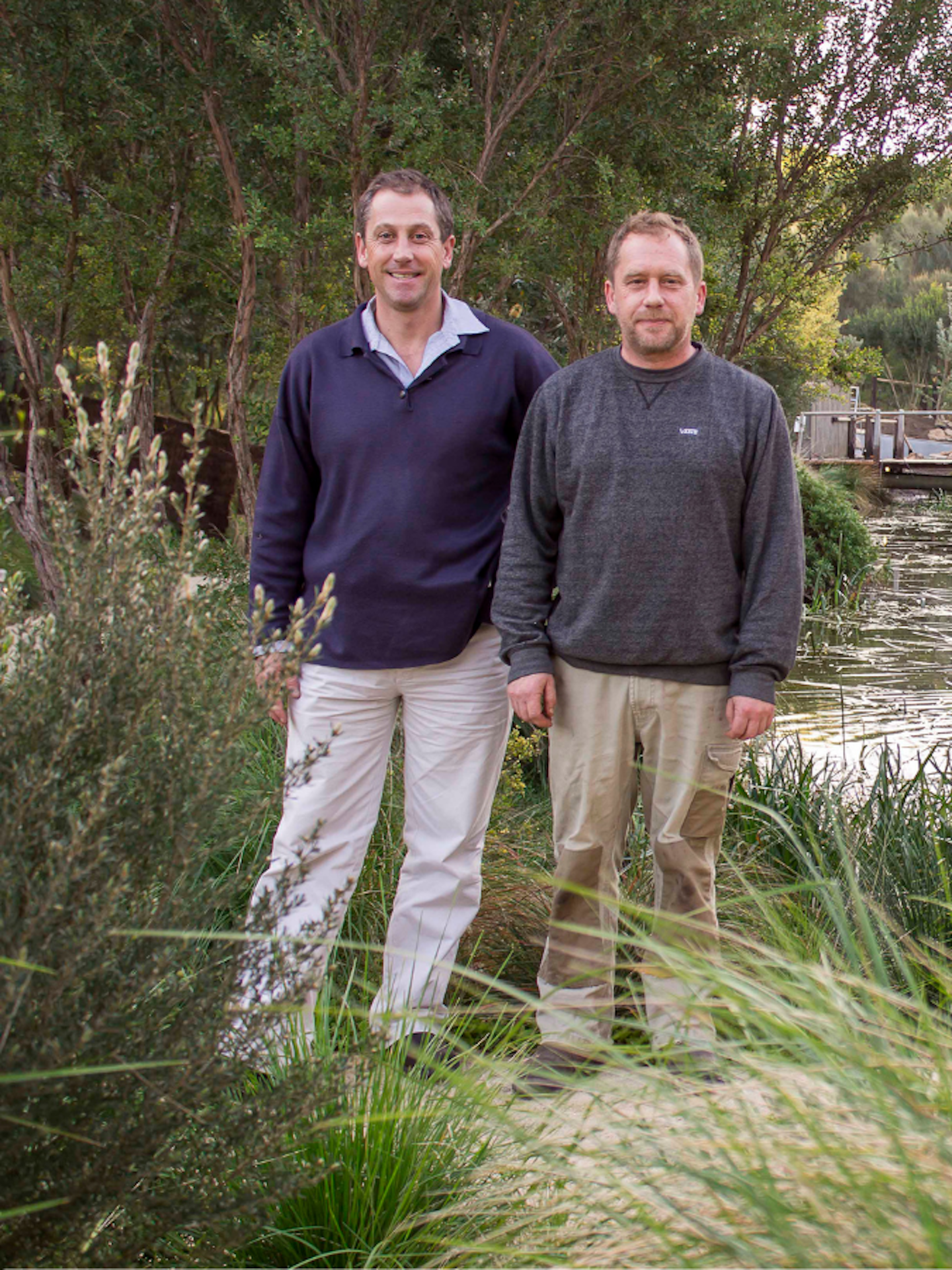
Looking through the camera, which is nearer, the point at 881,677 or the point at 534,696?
the point at 534,696

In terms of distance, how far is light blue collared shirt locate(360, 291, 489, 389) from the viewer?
129 inches

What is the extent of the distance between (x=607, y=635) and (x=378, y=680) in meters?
0.61

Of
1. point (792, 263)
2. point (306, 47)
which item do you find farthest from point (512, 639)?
point (792, 263)

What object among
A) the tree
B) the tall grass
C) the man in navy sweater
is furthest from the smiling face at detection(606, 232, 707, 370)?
the tree

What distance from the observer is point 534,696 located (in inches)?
123

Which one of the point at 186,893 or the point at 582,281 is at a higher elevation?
the point at 582,281

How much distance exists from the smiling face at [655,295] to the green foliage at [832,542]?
10486 mm

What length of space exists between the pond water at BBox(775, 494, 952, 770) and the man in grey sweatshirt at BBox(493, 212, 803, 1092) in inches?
102

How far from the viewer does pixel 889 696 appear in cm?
928

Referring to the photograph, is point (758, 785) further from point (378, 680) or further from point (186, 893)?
point (186, 893)

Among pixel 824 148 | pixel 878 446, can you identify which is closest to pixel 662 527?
pixel 824 148

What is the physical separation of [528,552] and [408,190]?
3.09 ft

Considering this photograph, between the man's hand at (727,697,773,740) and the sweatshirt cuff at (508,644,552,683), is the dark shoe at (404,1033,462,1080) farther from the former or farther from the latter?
the man's hand at (727,697,773,740)

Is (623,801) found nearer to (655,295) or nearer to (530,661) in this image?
(530,661)
